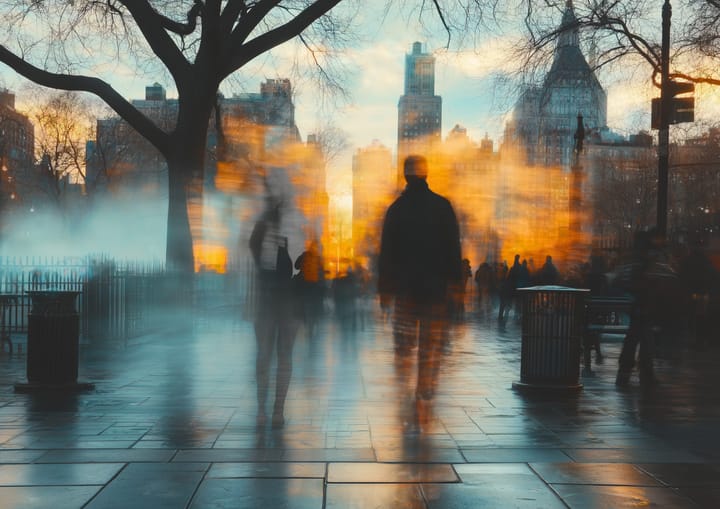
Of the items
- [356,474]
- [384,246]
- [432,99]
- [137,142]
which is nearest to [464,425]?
[384,246]

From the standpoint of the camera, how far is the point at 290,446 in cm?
656

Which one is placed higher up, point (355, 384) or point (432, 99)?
point (432, 99)

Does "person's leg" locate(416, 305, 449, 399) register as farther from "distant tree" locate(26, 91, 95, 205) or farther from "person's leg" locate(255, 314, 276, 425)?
"distant tree" locate(26, 91, 95, 205)

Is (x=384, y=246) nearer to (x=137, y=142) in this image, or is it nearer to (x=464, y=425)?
(x=464, y=425)

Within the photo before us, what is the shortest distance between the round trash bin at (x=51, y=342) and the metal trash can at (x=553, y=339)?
472 centimetres

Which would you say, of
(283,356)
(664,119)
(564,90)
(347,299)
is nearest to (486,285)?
(564,90)

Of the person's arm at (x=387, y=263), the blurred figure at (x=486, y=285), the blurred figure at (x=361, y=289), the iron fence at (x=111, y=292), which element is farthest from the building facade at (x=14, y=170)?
the person's arm at (x=387, y=263)

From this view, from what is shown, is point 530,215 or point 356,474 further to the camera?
point 530,215

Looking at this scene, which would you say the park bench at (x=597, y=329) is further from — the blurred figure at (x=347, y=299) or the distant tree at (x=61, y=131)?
the distant tree at (x=61, y=131)

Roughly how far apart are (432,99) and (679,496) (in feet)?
462

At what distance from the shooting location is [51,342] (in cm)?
973

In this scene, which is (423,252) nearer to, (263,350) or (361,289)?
(263,350)

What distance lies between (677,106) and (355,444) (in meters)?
15.4

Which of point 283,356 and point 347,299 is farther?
point 347,299
